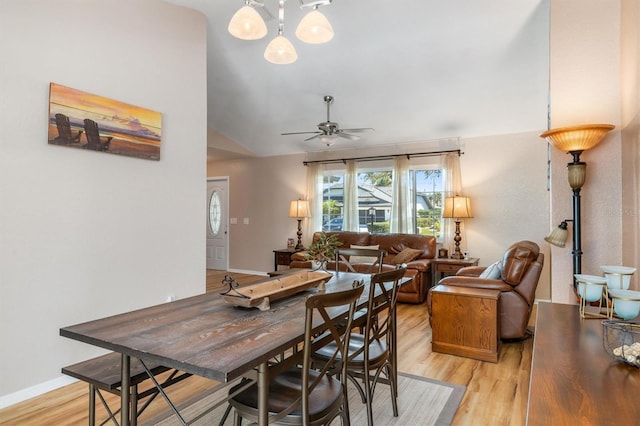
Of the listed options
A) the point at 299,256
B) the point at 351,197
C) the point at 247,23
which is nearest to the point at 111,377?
the point at 247,23

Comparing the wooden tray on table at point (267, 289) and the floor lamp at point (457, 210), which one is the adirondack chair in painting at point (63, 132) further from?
the floor lamp at point (457, 210)

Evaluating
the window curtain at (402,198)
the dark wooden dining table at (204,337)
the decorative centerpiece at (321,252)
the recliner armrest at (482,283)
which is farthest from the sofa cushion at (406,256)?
the dark wooden dining table at (204,337)

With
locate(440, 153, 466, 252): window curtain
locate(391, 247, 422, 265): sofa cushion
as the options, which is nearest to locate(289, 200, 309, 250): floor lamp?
locate(391, 247, 422, 265): sofa cushion

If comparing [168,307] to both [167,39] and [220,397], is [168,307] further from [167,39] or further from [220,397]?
[167,39]

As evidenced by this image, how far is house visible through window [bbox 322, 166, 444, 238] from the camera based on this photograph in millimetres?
5934

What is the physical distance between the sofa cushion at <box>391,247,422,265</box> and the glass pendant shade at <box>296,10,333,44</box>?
3.80 metres

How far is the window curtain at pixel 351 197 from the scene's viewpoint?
6.46 meters

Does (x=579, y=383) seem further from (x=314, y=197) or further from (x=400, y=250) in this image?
(x=314, y=197)

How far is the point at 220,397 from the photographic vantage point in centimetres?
249

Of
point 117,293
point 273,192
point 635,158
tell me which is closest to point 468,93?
point 635,158

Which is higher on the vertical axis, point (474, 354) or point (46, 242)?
point (46, 242)

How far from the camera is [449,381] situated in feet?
8.91

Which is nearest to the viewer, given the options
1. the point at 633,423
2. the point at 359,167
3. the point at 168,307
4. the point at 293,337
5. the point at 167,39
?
the point at 633,423

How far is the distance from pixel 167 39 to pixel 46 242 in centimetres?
211
